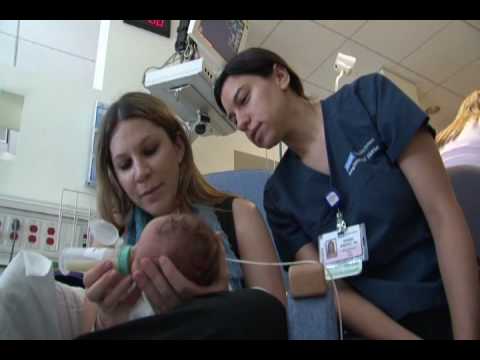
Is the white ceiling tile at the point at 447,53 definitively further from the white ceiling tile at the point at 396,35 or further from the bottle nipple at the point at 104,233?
the bottle nipple at the point at 104,233

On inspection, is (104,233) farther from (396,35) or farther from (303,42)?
(396,35)

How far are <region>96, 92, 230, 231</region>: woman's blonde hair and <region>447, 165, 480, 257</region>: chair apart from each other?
25.5 inches

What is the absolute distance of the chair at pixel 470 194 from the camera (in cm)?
122

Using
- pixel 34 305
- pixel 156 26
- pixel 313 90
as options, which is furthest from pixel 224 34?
pixel 34 305

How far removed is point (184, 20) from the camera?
6.86 feet

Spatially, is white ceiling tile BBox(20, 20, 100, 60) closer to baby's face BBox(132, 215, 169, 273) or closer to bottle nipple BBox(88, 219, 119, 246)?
bottle nipple BBox(88, 219, 119, 246)

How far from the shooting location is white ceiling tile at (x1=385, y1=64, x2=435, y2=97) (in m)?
3.45

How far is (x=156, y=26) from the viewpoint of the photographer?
2.58 m

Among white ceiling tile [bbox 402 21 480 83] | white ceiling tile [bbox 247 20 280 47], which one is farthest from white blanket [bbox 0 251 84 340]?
white ceiling tile [bbox 402 21 480 83]

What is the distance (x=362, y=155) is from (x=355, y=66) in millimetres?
2460

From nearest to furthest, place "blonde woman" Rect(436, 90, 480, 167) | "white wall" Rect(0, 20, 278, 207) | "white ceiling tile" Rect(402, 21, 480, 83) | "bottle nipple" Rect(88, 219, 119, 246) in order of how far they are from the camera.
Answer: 1. "bottle nipple" Rect(88, 219, 119, 246)
2. "blonde woman" Rect(436, 90, 480, 167)
3. "white wall" Rect(0, 20, 278, 207)
4. "white ceiling tile" Rect(402, 21, 480, 83)

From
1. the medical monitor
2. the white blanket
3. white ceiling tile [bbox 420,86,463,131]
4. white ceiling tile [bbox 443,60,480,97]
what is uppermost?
white ceiling tile [bbox 443,60,480,97]

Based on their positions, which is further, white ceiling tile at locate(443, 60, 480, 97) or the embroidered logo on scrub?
white ceiling tile at locate(443, 60, 480, 97)
